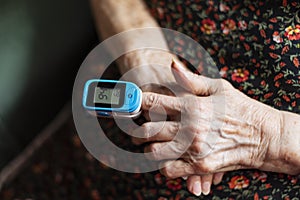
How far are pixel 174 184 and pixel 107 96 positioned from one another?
0.28m

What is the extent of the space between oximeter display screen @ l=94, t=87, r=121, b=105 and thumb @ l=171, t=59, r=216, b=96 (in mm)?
136

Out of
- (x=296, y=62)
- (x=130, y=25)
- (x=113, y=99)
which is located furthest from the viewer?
(x=130, y=25)

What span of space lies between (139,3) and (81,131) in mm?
Result: 352

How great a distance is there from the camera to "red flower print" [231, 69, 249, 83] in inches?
37.3

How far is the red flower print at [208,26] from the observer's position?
0.97 m

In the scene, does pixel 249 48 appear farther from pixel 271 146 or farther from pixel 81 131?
pixel 81 131

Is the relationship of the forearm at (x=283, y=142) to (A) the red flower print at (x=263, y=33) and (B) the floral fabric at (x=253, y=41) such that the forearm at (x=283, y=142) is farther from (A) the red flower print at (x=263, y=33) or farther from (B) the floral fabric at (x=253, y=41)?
(A) the red flower print at (x=263, y=33)

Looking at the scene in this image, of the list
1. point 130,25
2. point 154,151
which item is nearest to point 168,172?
point 154,151

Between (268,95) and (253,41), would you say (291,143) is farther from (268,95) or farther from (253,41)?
(253,41)

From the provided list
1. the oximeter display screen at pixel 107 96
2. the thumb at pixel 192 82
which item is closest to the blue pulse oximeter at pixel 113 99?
the oximeter display screen at pixel 107 96

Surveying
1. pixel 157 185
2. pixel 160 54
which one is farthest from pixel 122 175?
pixel 160 54

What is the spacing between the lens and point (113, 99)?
0.78 metres

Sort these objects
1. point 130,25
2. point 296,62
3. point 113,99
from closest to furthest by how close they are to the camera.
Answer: point 113,99 → point 296,62 → point 130,25

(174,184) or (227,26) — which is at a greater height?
(227,26)
